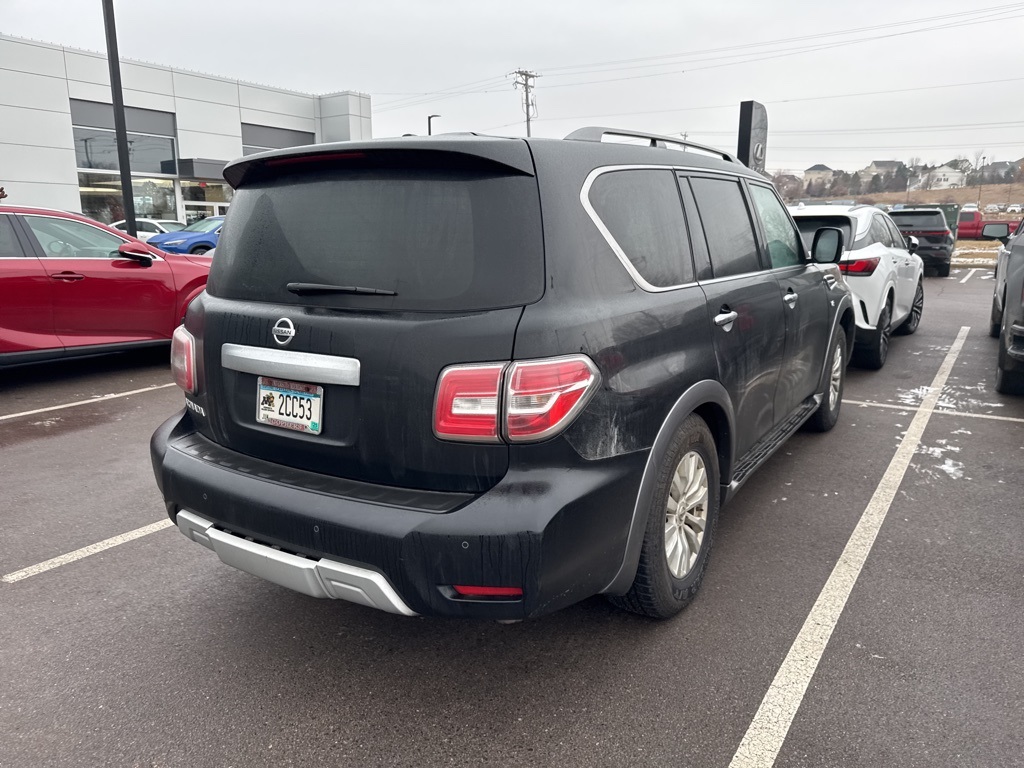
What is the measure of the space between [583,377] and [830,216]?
6160mm

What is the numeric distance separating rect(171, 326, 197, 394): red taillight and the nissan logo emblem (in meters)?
0.55

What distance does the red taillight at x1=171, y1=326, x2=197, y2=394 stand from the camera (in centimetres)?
291

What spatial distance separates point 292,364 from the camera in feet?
8.13

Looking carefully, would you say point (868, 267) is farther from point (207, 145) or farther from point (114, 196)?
point (207, 145)

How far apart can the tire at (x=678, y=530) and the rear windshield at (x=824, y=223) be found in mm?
4841

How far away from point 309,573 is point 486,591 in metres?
0.56

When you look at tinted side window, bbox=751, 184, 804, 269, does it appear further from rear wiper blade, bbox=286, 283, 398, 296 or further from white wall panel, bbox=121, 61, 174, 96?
white wall panel, bbox=121, 61, 174, 96

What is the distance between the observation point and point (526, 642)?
9.48 feet

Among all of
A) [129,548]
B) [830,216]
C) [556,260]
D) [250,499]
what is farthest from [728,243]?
[830,216]

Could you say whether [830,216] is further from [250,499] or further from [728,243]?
[250,499]

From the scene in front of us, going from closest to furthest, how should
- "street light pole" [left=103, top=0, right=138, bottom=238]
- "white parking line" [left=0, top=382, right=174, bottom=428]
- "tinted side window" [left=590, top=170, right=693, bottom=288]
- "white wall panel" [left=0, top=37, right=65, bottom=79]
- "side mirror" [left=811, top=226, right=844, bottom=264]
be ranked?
1. "tinted side window" [left=590, top=170, right=693, bottom=288]
2. "side mirror" [left=811, top=226, right=844, bottom=264]
3. "white parking line" [left=0, top=382, right=174, bottom=428]
4. "street light pole" [left=103, top=0, right=138, bottom=238]
5. "white wall panel" [left=0, top=37, right=65, bottom=79]

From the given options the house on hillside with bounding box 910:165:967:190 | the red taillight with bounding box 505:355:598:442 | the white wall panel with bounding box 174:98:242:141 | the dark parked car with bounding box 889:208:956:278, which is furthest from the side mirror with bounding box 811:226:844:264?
the house on hillside with bounding box 910:165:967:190

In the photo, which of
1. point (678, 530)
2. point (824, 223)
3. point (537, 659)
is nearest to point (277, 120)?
point (824, 223)

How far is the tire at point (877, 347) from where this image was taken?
7.54 m
